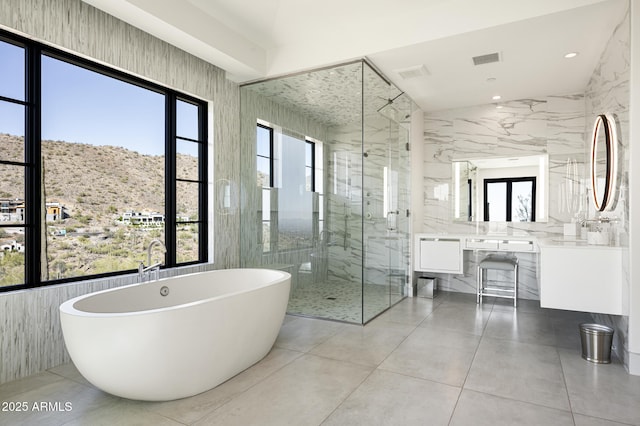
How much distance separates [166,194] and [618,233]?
4006 mm

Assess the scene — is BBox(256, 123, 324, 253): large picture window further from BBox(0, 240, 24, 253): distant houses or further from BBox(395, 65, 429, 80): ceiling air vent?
BBox(0, 240, 24, 253): distant houses

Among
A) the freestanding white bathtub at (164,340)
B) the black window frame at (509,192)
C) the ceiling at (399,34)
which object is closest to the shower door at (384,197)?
the ceiling at (399,34)

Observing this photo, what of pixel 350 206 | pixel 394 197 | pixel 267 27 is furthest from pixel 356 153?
pixel 267 27

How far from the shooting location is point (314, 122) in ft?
13.9

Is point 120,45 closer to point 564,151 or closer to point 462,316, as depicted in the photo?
point 462,316

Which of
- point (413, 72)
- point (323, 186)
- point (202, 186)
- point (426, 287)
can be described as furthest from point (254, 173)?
point (426, 287)

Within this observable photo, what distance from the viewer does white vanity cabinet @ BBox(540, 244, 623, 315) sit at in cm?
285

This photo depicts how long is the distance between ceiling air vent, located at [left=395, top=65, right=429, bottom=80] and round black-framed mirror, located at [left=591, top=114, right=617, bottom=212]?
169 cm

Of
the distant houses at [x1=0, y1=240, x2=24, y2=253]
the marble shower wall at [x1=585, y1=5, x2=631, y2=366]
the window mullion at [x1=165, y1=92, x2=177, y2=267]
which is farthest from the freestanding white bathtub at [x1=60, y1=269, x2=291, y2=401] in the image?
the marble shower wall at [x1=585, y1=5, x2=631, y2=366]

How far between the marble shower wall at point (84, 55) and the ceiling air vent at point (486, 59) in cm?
273

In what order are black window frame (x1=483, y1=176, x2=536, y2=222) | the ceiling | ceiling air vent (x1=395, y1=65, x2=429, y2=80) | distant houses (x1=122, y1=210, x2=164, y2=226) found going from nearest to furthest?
1. the ceiling
2. distant houses (x1=122, y1=210, x2=164, y2=226)
3. ceiling air vent (x1=395, y1=65, x2=429, y2=80)
4. black window frame (x1=483, y1=176, x2=536, y2=222)

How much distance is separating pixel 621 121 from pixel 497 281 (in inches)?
108

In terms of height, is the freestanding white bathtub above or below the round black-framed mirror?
below

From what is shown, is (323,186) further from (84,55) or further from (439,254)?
(84,55)
